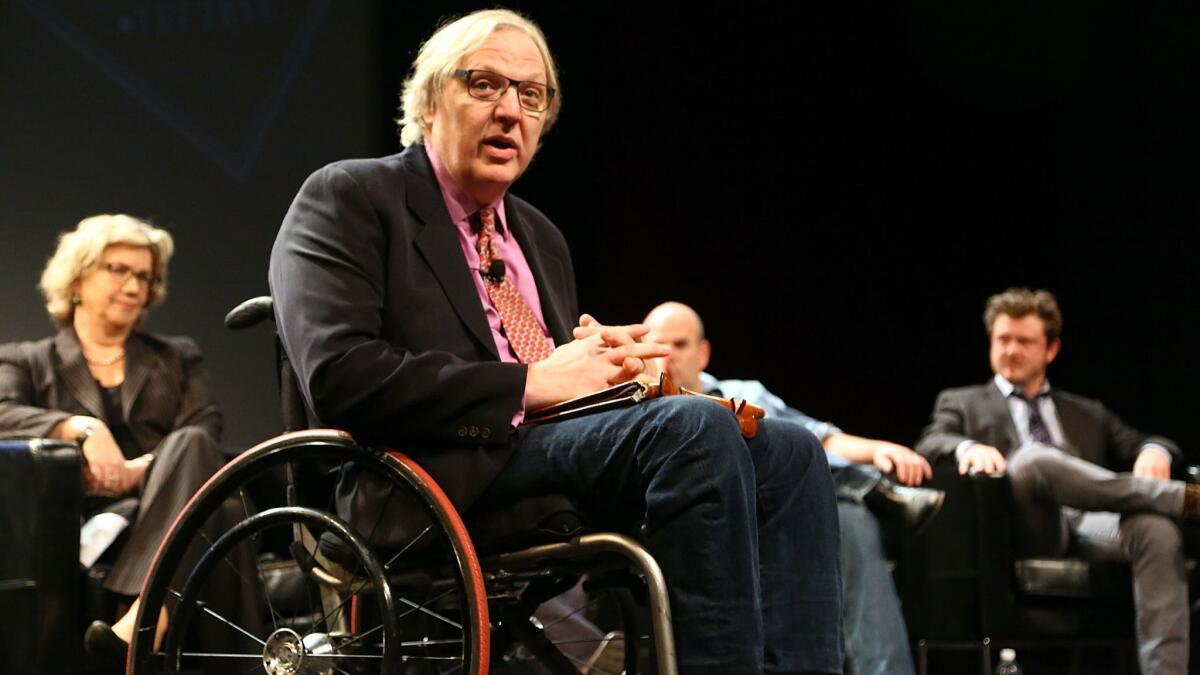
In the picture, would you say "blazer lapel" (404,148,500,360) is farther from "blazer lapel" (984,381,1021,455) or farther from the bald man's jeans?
"blazer lapel" (984,381,1021,455)

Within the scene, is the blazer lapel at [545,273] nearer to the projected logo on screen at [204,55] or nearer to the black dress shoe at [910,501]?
the black dress shoe at [910,501]

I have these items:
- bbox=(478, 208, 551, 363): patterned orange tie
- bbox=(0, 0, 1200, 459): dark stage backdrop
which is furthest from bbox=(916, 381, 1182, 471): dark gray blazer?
bbox=(478, 208, 551, 363): patterned orange tie

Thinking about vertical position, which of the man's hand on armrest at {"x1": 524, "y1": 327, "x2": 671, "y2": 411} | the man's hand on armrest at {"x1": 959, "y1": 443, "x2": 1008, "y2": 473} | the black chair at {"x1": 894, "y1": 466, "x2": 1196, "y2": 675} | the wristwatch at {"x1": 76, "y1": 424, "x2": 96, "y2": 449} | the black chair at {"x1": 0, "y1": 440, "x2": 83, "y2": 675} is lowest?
the black chair at {"x1": 894, "y1": 466, "x2": 1196, "y2": 675}

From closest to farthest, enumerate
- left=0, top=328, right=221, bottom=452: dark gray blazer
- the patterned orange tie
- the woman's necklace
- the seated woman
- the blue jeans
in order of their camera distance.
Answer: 1. the patterned orange tie
2. the seated woman
3. the blue jeans
4. left=0, top=328, right=221, bottom=452: dark gray blazer
5. the woman's necklace

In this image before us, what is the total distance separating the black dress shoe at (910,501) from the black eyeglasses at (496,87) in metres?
1.74

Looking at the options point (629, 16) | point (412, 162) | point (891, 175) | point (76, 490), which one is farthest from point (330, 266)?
point (891, 175)

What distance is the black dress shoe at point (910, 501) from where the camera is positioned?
11.3 ft

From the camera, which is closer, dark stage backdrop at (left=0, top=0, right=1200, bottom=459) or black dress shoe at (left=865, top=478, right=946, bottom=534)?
black dress shoe at (left=865, top=478, right=946, bottom=534)

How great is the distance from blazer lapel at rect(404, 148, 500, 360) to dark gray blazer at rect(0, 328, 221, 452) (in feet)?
5.04

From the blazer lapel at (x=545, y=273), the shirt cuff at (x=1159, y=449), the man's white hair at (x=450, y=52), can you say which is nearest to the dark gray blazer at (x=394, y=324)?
the man's white hair at (x=450, y=52)

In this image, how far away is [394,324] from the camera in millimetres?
1958

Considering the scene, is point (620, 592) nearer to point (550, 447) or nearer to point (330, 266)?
point (550, 447)

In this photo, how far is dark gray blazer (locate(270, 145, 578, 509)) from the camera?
1.81 metres

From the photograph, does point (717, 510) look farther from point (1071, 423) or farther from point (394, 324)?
point (1071, 423)
